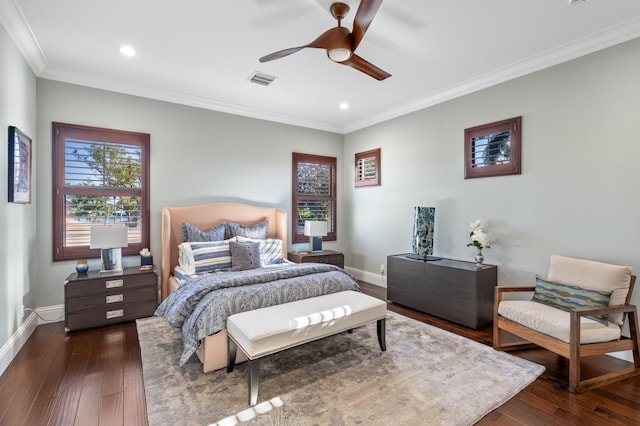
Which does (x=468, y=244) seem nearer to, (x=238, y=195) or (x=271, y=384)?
(x=271, y=384)

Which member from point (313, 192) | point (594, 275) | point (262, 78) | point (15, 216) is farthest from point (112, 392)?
point (313, 192)

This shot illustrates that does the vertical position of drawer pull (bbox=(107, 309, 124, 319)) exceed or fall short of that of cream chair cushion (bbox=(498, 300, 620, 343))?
it falls short

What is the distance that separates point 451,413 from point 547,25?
3.33 metres

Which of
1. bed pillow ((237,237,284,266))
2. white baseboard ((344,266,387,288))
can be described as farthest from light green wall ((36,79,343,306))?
white baseboard ((344,266,387,288))

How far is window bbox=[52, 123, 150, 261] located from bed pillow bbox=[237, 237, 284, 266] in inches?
57.6

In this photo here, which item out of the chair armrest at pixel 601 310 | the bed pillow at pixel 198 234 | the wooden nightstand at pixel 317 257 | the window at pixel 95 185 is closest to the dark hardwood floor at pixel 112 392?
the chair armrest at pixel 601 310

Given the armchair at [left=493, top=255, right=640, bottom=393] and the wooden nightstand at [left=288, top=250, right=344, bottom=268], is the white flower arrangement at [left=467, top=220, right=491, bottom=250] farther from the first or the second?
the wooden nightstand at [left=288, top=250, right=344, bottom=268]

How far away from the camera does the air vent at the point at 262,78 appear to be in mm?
3816

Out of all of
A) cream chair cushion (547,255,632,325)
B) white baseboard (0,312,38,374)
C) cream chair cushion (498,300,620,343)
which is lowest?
white baseboard (0,312,38,374)

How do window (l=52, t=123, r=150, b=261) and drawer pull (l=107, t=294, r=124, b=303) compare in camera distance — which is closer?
drawer pull (l=107, t=294, r=124, b=303)

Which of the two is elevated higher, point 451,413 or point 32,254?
point 32,254

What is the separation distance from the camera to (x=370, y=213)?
5637 mm

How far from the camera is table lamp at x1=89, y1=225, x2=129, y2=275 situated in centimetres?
357

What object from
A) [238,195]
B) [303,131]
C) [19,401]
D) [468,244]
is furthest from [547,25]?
[19,401]
